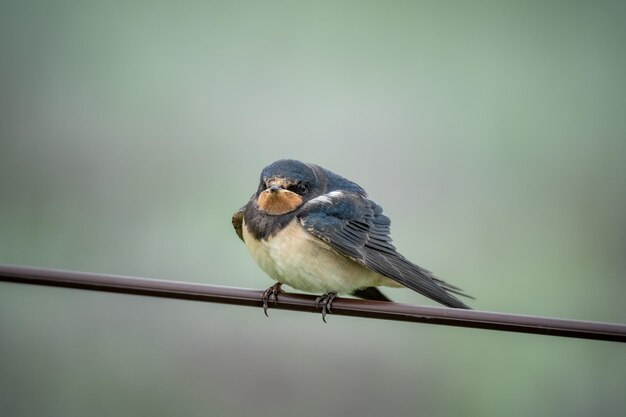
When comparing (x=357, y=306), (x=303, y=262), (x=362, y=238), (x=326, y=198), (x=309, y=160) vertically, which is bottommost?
(x=357, y=306)

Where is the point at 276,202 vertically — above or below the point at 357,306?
above

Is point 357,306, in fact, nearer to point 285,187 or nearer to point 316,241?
point 316,241

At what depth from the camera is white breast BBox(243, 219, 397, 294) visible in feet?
11.2

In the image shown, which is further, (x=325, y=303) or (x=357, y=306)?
(x=325, y=303)

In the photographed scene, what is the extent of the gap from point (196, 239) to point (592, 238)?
10.9 feet

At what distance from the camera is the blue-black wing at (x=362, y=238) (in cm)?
330

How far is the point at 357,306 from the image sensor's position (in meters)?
2.71

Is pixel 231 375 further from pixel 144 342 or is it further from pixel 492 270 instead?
pixel 492 270

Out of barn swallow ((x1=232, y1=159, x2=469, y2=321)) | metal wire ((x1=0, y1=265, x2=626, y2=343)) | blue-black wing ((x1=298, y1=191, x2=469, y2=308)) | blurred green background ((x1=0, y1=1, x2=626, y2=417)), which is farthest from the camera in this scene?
blurred green background ((x1=0, y1=1, x2=626, y2=417))

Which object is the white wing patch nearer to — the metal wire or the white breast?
the white breast

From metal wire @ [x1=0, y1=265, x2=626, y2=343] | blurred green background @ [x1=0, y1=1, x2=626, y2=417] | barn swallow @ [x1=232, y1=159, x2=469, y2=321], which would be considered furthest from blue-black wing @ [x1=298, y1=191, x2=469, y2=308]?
blurred green background @ [x1=0, y1=1, x2=626, y2=417]

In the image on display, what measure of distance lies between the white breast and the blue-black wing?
0.19ft

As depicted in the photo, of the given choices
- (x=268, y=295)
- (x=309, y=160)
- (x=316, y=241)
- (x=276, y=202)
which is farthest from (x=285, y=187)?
(x=309, y=160)

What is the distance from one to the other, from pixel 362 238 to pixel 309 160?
3963 millimetres
